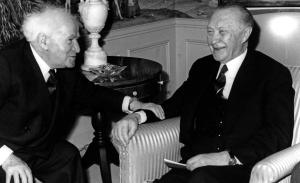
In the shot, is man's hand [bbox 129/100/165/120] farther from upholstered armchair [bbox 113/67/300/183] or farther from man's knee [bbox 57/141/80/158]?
man's knee [bbox 57/141/80/158]

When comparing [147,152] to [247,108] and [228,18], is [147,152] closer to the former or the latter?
[247,108]

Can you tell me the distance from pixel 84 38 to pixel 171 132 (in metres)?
1.58

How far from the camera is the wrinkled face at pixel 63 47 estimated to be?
9.05 feet

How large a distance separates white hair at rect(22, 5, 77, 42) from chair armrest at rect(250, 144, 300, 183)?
1232 mm

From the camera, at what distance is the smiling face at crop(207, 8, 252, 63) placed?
2.99m

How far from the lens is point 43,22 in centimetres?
272

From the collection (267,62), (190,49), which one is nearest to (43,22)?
(267,62)

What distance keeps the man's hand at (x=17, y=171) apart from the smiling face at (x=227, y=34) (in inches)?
49.1

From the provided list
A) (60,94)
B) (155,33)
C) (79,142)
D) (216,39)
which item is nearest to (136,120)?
(60,94)

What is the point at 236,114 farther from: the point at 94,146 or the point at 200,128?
the point at 94,146

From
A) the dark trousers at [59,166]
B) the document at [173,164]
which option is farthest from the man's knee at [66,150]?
the document at [173,164]

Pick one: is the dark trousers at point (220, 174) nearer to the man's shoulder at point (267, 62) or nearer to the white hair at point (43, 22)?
the man's shoulder at point (267, 62)

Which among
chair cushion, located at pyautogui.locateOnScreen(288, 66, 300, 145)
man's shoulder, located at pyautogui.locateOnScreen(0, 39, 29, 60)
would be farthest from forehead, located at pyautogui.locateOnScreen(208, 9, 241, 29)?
man's shoulder, located at pyautogui.locateOnScreen(0, 39, 29, 60)

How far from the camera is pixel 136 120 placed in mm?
3004
